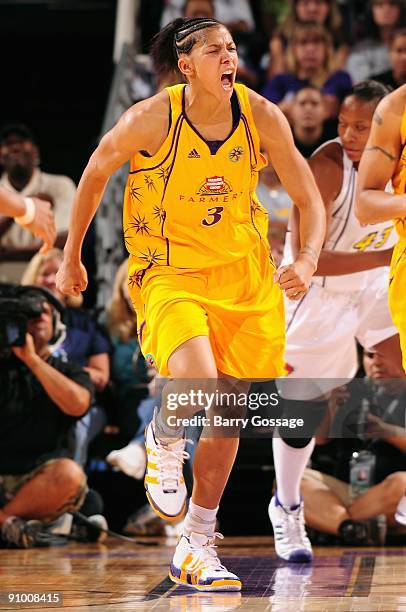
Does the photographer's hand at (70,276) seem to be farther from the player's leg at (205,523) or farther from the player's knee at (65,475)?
the player's knee at (65,475)

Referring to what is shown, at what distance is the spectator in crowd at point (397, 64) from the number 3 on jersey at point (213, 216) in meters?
3.47

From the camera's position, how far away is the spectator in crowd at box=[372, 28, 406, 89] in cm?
738

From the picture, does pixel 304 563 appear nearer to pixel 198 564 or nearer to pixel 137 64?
pixel 198 564

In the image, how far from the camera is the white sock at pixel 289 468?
5230 millimetres

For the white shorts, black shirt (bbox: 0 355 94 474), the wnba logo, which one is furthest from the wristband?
black shirt (bbox: 0 355 94 474)

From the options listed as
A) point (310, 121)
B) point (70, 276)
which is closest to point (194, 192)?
point (70, 276)

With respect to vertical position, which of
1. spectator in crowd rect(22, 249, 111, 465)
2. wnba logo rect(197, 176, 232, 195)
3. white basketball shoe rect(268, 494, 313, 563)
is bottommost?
white basketball shoe rect(268, 494, 313, 563)

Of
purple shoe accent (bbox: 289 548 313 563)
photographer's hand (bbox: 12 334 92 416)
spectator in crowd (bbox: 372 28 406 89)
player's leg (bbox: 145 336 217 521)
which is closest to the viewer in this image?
player's leg (bbox: 145 336 217 521)

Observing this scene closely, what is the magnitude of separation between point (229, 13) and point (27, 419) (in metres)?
3.78

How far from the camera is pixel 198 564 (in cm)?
418

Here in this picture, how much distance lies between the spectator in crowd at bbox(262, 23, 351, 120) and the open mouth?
353 cm

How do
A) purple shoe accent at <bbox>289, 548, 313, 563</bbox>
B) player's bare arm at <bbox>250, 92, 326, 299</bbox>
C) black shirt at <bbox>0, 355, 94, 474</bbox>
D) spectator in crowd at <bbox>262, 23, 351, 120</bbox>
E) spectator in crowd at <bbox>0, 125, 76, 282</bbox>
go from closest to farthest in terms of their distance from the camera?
player's bare arm at <bbox>250, 92, 326, 299</bbox> < purple shoe accent at <bbox>289, 548, 313, 563</bbox> < black shirt at <bbox>0, 355, 94, 474</bbox> < spectator in crowd at <bbox>0, 125, 76, 282</bbox> < spectator in crowd at <bbox>262, 23, 351, 120</bbox>

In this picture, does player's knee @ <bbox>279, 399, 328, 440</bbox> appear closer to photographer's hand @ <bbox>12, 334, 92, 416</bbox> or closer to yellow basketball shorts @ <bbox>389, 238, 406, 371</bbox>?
photographer's hand @ <bbox>12, 334, 92, 416</bbox>

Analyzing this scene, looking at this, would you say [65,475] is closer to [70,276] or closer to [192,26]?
[70,276]
